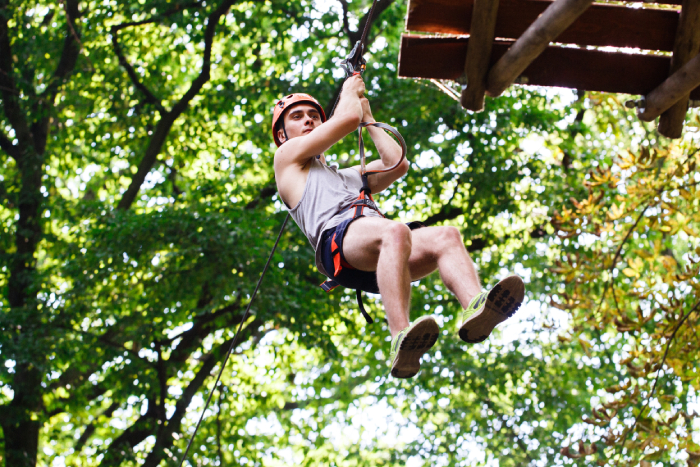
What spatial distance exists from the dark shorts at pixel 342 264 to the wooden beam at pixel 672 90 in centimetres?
131

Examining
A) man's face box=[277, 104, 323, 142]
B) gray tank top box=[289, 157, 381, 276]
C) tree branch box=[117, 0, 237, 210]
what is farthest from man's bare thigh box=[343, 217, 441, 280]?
tree branch box=[117, 0, 237, 210]

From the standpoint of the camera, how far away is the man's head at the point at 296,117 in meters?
3.59

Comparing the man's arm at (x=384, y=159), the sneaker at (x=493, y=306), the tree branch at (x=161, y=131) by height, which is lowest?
the sneaker at (x=493, y=306)

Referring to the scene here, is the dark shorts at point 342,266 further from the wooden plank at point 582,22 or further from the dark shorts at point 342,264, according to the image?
the wooden plank at point 582,22

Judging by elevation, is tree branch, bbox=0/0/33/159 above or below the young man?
above

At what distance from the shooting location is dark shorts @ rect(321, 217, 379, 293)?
302 centimetres

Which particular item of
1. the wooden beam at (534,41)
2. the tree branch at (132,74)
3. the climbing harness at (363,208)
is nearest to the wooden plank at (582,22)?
the wooden beam at (534,41)

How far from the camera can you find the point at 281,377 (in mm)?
12148

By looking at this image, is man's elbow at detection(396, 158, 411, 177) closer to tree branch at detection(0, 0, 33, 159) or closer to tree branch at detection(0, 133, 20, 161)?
tree branch at detection(0, 0, 33, 159)

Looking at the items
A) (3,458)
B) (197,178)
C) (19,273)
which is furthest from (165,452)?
(197,178)

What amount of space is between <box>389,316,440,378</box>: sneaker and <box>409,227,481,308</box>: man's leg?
7.2 inches

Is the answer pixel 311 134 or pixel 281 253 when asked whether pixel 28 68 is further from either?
pixel 311 134

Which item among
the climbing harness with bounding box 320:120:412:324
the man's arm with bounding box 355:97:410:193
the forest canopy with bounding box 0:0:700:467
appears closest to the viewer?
the climbing harness with bounding box 320:120:412:324

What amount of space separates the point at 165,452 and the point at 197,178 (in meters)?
3.40
